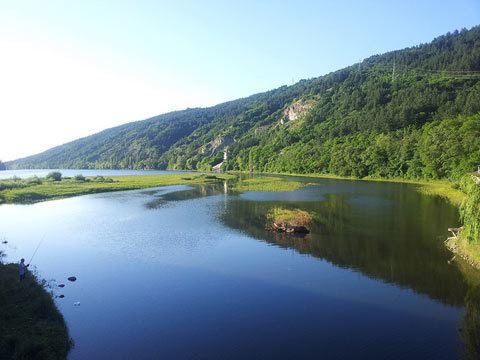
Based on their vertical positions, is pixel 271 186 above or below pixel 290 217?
below

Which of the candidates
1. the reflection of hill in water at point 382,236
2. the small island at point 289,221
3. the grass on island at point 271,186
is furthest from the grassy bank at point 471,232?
the grass on island at point 271,186

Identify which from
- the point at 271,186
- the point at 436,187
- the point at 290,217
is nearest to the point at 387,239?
the point at 290,217

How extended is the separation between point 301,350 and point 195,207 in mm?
53900

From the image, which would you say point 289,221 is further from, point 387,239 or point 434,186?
point 434,186

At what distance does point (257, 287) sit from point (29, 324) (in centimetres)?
1642

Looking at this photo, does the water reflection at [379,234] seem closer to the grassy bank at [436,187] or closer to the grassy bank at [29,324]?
the grassy bank at [436,187]

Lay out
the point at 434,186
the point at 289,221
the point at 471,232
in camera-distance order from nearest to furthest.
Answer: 1. the point at 471,232
2. the point at 289,221
3. the point at 434,186

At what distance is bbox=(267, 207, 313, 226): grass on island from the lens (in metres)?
52.2

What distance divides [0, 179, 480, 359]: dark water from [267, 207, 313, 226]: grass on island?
2.07 meters

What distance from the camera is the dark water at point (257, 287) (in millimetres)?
21625

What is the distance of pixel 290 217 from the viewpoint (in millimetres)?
55000

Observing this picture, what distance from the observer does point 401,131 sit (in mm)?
147500

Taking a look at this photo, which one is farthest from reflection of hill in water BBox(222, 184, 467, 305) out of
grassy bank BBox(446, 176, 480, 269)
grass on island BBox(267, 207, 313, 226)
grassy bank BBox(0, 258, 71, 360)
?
grassy bank BBox(0, 258, 71, 360)

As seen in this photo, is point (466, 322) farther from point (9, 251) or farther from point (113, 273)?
point (9, 251)
